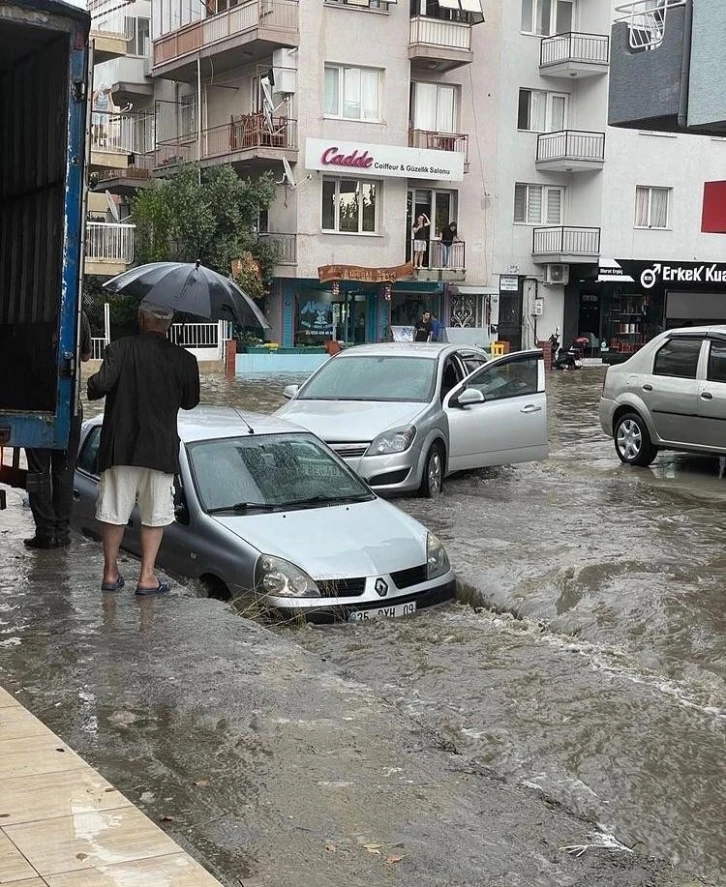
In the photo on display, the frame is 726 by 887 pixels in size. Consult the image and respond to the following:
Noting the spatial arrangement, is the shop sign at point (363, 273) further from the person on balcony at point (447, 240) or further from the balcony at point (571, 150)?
the balcony at point (571, 150)

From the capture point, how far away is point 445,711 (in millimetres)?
6270

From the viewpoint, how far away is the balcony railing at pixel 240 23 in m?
35.7

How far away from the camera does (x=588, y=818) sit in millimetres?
4895

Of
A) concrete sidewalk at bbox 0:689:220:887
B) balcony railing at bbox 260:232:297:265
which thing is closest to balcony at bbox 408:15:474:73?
balcony railing at bbox 260:232:297:265

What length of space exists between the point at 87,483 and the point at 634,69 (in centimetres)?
868

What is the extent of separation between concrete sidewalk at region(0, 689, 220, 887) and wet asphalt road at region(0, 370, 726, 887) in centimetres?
22

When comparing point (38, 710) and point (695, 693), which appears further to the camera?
point (695, 693)

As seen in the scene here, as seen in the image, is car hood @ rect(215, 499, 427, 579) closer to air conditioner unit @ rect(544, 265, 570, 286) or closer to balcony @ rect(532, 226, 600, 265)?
balcony @ rect(532, 226, 600, 265)

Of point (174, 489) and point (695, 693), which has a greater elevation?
point (174, 489)

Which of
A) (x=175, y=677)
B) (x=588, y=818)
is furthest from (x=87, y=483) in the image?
(x=588, y=818)

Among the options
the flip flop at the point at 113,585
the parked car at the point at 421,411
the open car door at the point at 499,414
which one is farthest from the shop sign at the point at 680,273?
the flip flop at the point at 113,585

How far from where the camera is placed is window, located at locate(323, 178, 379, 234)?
37725 mm

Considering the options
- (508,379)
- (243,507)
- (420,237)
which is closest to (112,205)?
(420,237)

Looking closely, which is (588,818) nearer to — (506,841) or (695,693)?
(506,841)
